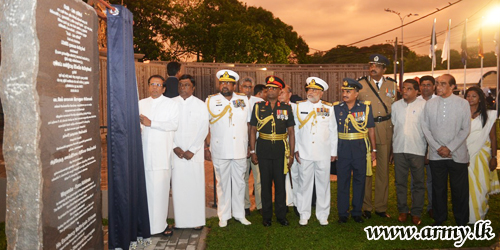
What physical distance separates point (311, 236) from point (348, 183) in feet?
3.52

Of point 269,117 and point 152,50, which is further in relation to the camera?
point 152,50

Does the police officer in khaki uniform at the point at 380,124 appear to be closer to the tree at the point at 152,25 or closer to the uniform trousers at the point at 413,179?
the uniform trousers at the point at 413,179

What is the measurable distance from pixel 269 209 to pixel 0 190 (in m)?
3.73

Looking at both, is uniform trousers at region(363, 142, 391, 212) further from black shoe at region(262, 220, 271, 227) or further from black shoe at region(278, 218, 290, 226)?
black shoe at region(262, 220, 271, 227)

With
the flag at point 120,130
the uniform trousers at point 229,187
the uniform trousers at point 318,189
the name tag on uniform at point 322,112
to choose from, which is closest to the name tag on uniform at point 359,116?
the name tag on uniform at point 322,112

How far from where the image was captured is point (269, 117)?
568 centimetres

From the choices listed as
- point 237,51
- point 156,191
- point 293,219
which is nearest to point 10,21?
point 156,191

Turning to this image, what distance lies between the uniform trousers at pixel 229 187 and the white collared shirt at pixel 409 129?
2.32m

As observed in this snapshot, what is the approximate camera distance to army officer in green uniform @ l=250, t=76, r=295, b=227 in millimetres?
5672

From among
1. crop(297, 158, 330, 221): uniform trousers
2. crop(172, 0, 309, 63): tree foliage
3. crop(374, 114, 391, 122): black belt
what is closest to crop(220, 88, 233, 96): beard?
crop(297, 158, 330, 221): uniform trousers

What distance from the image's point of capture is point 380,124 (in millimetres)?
6246

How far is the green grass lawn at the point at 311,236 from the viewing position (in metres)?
5.00

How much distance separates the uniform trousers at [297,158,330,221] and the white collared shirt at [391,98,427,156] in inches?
44.2

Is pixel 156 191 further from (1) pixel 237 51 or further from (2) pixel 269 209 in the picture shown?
(1) pixel 237 51
